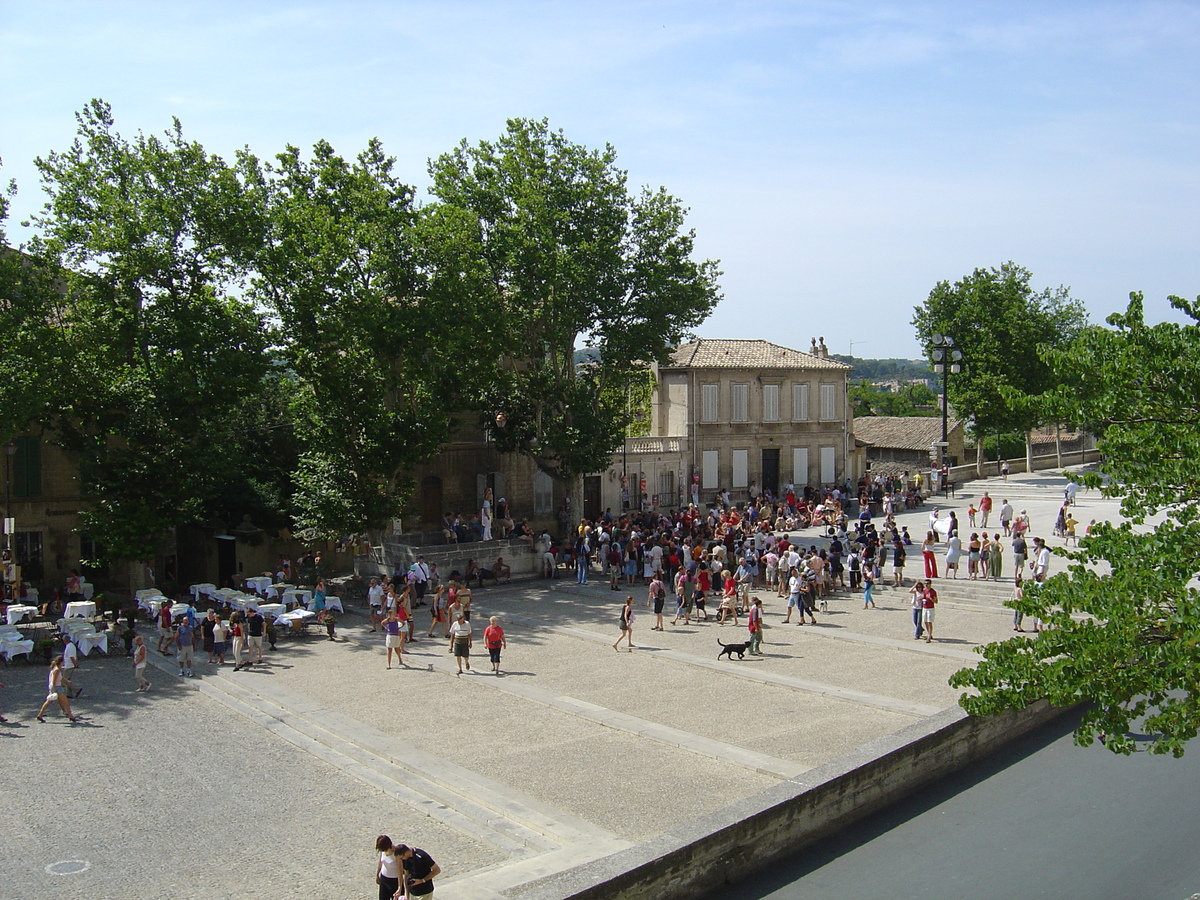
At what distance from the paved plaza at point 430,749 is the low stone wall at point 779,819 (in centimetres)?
55

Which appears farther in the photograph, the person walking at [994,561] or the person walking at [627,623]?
the person walking at [994,561]

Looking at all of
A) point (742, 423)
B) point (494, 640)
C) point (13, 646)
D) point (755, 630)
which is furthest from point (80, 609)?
point (742, 423)

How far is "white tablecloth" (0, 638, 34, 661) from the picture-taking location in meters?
18.8

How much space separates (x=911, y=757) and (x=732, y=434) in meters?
29.1

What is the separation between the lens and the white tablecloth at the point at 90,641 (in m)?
19.7

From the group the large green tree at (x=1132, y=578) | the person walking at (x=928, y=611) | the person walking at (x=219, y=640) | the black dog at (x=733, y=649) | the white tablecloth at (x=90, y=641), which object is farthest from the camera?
the person walking at (x=928, y=611)

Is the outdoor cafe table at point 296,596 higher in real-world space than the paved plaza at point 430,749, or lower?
higher

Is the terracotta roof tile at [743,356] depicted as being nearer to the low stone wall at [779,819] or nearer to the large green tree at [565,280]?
the large green tree at [565,280]

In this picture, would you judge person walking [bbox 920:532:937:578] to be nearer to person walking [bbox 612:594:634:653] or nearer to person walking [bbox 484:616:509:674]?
person walking [bbox 612:594:634:653]

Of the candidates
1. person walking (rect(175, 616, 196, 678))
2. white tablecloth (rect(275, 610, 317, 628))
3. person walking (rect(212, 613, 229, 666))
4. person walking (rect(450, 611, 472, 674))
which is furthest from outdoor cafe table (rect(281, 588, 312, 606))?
person walking (rect(450, 611, 472, 674))

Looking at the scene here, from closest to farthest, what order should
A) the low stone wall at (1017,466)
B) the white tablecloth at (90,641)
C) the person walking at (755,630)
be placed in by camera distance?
→ the person walking at (755,630) < the white tablecloth at (90,641) < the low stone wall at (1017,466)

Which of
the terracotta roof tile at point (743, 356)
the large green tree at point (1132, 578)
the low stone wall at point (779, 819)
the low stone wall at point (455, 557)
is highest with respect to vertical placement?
the terracotta roof tile at point (743, 356)

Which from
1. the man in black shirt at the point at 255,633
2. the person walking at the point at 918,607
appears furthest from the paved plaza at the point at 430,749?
the man in black shirt at the point at 255,633

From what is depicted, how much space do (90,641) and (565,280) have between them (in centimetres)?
1653
